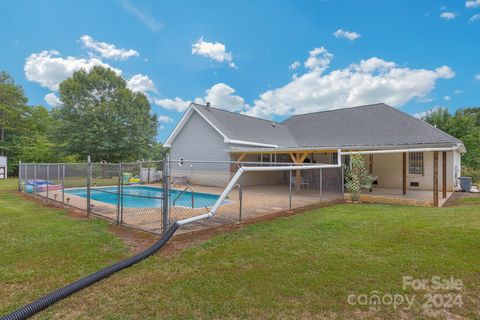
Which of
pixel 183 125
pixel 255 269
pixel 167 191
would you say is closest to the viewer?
pixel 255 269

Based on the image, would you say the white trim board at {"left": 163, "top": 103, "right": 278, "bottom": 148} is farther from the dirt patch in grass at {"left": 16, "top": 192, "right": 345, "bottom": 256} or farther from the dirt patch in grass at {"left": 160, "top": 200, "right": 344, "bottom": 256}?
the dirt patch in grass at {"left": 16, "top": 192, "right": 345, "bottom": 256}

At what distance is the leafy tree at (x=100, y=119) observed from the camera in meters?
23.2

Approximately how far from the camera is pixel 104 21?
46.0ft

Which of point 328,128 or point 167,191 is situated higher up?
point 328,128

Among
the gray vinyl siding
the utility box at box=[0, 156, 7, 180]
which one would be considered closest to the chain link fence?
the gray vinyl siding

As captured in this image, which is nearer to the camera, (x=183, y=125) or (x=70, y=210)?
(x=70, y=210)

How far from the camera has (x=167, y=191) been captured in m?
5.13

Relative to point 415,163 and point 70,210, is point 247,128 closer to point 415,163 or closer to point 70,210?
point 415,163

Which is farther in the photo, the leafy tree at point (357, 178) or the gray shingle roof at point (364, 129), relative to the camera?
the gray shingle roof at point (364, 129)

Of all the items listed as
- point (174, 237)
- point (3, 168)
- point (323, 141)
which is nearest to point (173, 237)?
point (174, 237)

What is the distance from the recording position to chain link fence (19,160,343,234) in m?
6.41

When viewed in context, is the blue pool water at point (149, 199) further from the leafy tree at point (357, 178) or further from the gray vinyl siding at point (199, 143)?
the leafy tree at point (357, 178)

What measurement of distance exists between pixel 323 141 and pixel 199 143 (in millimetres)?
8778

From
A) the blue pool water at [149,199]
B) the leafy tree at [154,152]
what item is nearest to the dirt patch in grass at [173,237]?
the blue pool water at [149,199]
